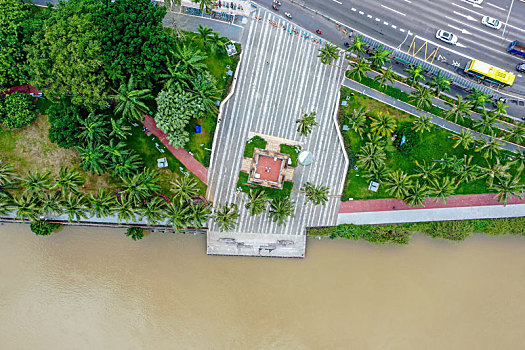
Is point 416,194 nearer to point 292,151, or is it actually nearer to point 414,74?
point 414,74

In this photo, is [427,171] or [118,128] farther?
[427,171]

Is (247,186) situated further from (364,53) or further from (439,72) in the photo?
(439,72)

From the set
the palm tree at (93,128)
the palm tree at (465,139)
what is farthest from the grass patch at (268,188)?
the palm tree at (465,139)

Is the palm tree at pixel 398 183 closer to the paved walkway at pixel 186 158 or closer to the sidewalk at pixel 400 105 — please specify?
the sidewalk at pixel 400 105

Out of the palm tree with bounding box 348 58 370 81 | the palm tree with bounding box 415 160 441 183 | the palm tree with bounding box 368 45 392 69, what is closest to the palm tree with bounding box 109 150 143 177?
the palm tree with bounding box 348 58 370 81

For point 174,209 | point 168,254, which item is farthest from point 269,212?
point 168,254

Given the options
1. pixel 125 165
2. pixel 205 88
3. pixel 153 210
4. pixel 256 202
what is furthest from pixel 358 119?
pixel 125 165

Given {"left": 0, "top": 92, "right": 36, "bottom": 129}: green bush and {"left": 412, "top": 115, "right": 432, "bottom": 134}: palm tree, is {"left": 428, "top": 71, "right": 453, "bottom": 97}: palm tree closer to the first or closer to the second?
{"left": 412, "top": 115, "right": 432, "bottom": 134}: palm tree
